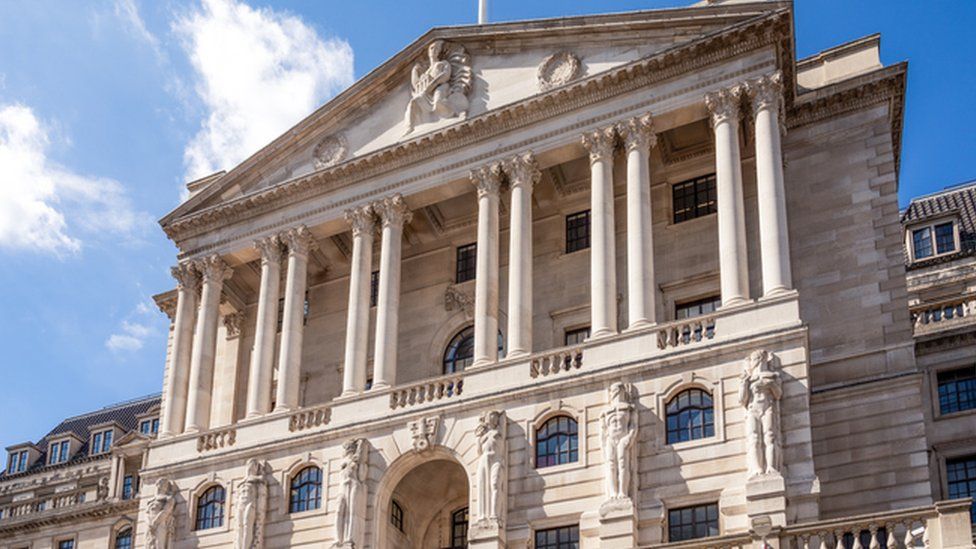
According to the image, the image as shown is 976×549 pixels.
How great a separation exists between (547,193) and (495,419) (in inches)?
488

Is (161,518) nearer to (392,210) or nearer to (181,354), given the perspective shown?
(181,354)

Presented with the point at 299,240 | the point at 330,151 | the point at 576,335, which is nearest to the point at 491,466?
the point at 576,335

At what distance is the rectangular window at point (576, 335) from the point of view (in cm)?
5053

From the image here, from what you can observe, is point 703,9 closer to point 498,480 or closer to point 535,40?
point 535,40

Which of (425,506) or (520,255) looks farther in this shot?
(425,506)

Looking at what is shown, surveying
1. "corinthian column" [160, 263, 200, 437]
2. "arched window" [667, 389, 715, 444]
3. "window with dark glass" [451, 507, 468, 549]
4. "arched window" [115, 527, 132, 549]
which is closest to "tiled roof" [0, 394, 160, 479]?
"arched window" [115, 527, 132, 549]

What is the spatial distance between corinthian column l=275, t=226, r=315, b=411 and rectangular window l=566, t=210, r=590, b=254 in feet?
34.1

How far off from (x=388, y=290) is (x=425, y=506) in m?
8.20

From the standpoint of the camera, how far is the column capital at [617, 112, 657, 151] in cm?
4816

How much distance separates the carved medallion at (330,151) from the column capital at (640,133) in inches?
504

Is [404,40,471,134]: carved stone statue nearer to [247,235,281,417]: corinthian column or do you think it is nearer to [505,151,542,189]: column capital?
[505,151,542,189]: column capital

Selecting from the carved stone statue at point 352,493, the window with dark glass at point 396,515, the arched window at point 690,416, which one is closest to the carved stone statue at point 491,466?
the carved stone statue at point 352,493

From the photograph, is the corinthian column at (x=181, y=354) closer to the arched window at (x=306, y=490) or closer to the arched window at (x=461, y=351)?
the arched window at (x=306, y=490)

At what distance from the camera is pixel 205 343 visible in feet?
181
